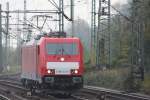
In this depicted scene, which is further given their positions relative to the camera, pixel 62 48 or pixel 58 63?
pixel 62 48

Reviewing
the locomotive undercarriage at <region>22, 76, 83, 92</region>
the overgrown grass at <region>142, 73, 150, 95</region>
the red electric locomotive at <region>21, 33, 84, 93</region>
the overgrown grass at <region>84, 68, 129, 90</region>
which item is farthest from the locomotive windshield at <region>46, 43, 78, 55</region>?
the overgrown grass at <region>84, 68, 129, 90</region>

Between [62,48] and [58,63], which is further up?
[62,48]

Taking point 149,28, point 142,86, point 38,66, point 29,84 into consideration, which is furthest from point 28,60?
point 149,28

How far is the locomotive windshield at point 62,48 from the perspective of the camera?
2739 cm

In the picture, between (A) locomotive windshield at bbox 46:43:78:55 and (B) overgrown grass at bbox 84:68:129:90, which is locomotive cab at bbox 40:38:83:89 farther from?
(B) overgrown grass at bbox 84:68:129:90

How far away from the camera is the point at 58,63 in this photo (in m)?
26.8

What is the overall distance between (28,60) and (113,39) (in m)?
34.2

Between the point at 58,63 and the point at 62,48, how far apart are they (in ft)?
3.40

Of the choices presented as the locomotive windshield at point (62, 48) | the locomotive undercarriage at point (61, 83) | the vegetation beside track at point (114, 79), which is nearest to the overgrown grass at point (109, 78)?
the vegetation beside track at point (114, 79)

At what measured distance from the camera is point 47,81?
26250 mm

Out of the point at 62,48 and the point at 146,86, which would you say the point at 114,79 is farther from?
the point at 62,48

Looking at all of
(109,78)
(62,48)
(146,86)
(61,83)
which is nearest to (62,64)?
(61,83)

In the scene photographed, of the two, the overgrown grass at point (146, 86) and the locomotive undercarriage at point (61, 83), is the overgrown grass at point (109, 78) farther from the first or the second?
the locomotive undercarriage at point (61, 83)

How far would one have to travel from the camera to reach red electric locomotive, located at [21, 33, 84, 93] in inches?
1043
